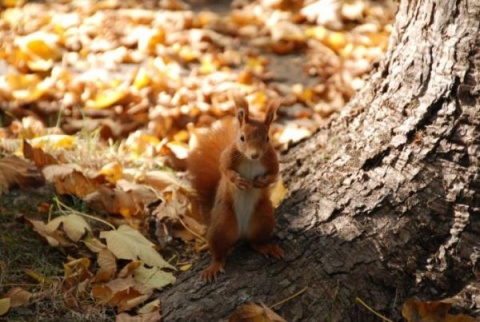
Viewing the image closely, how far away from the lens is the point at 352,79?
445cm

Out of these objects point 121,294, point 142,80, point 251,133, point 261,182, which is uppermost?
point 251,133

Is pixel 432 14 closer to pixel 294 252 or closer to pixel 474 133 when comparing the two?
pixel 474 133

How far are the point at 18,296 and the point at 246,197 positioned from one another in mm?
796

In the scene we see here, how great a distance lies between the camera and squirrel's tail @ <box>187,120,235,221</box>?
105 inches

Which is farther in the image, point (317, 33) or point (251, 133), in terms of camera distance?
point (317, 33)

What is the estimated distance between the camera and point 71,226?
2727 mm

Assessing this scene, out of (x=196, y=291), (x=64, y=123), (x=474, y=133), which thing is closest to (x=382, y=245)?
(x=474, y=133)

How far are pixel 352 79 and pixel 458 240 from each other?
2247 millimetres

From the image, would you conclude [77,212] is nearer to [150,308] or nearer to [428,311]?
[150,308]

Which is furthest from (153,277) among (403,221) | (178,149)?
(178,149)

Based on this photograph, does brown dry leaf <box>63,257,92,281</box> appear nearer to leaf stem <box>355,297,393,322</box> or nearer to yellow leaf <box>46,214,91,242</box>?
yellow leaf <box>46,214,91,242</box>

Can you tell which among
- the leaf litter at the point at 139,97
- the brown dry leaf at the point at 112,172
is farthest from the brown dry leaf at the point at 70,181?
the brown dry leaf at the point at 112,172

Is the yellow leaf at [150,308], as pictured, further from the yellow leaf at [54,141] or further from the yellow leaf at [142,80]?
the yellow leaf at [142,80]

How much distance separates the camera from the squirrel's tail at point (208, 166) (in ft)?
8.73
